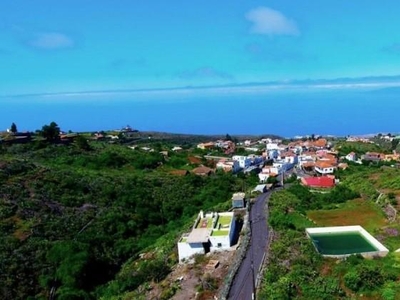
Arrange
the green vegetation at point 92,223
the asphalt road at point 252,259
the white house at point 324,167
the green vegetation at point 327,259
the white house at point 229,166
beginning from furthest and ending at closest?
the white house at point 229,166, the white house at point 324,167, the green vegetation at point 92,223, the asphalt road at point 252,259, the green vegetation at point 327,259

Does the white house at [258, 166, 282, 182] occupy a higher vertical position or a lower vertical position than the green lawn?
lower

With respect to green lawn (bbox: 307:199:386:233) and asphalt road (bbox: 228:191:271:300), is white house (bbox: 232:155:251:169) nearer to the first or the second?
green lawn (bbox: 307:199:386:233)

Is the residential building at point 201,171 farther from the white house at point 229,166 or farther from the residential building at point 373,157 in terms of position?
the residential building at point 373,157

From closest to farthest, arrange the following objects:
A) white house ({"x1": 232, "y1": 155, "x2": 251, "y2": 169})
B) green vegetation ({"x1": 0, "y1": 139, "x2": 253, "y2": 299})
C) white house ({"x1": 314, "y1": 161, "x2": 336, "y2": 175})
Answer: green vegetation ({"x1": 0, "y1": 139, "x2": 253, "y2": 299}) < white house ({"x1": 314, "y1": 161, "x2": 336, "y2": 175}) < white house ({"x1": 232, "y1": 155, "x2": 251, "y2": 169})

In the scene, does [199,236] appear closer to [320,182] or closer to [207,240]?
[207,240]

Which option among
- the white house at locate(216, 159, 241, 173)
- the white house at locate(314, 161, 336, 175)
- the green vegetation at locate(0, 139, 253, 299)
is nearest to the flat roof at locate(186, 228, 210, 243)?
the green vegetation at locate(0, 139, 253, 299)

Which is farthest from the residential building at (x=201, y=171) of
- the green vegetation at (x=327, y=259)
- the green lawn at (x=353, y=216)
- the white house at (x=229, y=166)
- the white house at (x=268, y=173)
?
the green lawn at (x=353, y=216)

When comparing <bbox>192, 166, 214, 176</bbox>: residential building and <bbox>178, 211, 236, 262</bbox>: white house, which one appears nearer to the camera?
<bbox>178, 211, 236, 262</bbox>: white house
